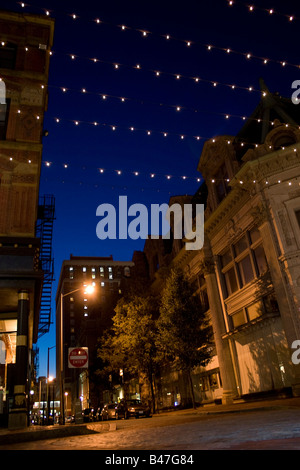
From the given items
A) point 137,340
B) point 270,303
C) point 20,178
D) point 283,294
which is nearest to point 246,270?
point 270,303

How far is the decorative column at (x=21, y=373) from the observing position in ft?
44.0

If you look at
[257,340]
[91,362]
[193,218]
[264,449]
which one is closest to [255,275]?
[257,340]

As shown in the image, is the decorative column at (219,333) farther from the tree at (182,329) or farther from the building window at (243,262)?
the building window at (243,262)

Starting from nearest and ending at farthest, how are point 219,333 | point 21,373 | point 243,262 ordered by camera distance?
point 21,373, point 243,262, point 219,333

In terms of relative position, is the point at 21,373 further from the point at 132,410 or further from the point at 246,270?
the point at 132,410

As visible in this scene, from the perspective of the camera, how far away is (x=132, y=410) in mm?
28578

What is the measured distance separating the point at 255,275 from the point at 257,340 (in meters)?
3.95

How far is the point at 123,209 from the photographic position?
Result: 86.7 feet

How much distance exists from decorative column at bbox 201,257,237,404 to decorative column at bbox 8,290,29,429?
15111mm

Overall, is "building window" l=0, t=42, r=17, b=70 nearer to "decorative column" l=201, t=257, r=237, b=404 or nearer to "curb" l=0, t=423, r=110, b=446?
"curb" l=0, t=423, r=110, b=446

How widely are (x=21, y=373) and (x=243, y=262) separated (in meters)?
15.8

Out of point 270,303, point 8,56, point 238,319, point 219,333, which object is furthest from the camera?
point 219,333

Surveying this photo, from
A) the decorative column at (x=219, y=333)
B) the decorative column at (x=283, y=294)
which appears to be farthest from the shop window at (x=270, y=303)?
the decorative column at (x=219, y=333)
